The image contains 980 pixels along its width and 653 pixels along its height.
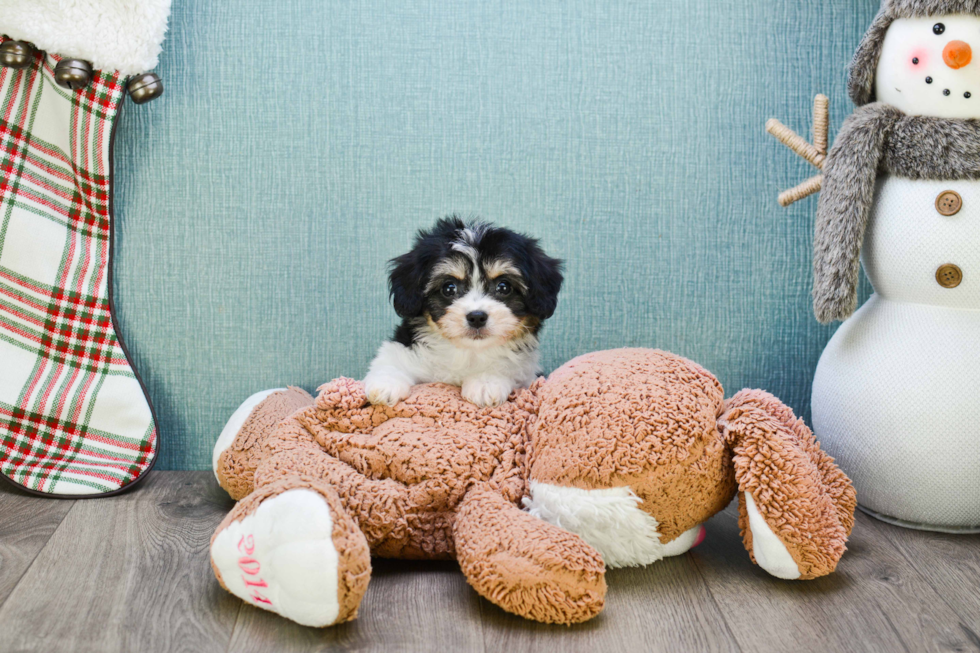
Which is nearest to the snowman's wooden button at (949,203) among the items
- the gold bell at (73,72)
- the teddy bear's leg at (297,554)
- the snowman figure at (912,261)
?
the snowman figure at (912,261)

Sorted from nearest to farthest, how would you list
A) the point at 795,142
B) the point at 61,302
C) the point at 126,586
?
the point at 126,586, the point at 795,142, the point at 61,302

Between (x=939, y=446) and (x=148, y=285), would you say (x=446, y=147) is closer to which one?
(x=148, y=285)

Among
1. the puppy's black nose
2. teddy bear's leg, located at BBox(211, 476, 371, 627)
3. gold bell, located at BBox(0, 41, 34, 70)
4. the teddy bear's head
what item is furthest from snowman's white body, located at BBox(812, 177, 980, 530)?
gold bell, located at BBox(0, 41, 34, 70)

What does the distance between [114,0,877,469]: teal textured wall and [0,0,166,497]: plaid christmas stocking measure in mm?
81

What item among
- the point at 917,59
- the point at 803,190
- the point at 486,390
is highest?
the point at 917,59

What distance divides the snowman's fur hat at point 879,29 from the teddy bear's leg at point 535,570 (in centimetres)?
117

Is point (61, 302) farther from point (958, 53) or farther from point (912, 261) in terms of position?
point (958, 53)

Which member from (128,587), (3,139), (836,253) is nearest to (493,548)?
(128,587)

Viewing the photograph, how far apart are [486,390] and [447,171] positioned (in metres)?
0.62

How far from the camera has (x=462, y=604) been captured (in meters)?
1.41

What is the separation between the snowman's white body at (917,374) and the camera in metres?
1.64

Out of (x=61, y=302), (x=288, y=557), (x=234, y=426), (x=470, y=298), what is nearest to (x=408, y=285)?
(x=470, y=298)

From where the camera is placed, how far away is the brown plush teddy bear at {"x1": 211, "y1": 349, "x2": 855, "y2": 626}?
1288 mm

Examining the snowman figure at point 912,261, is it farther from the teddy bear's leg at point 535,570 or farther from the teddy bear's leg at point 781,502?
the teddy bear's leg at point 535,570
